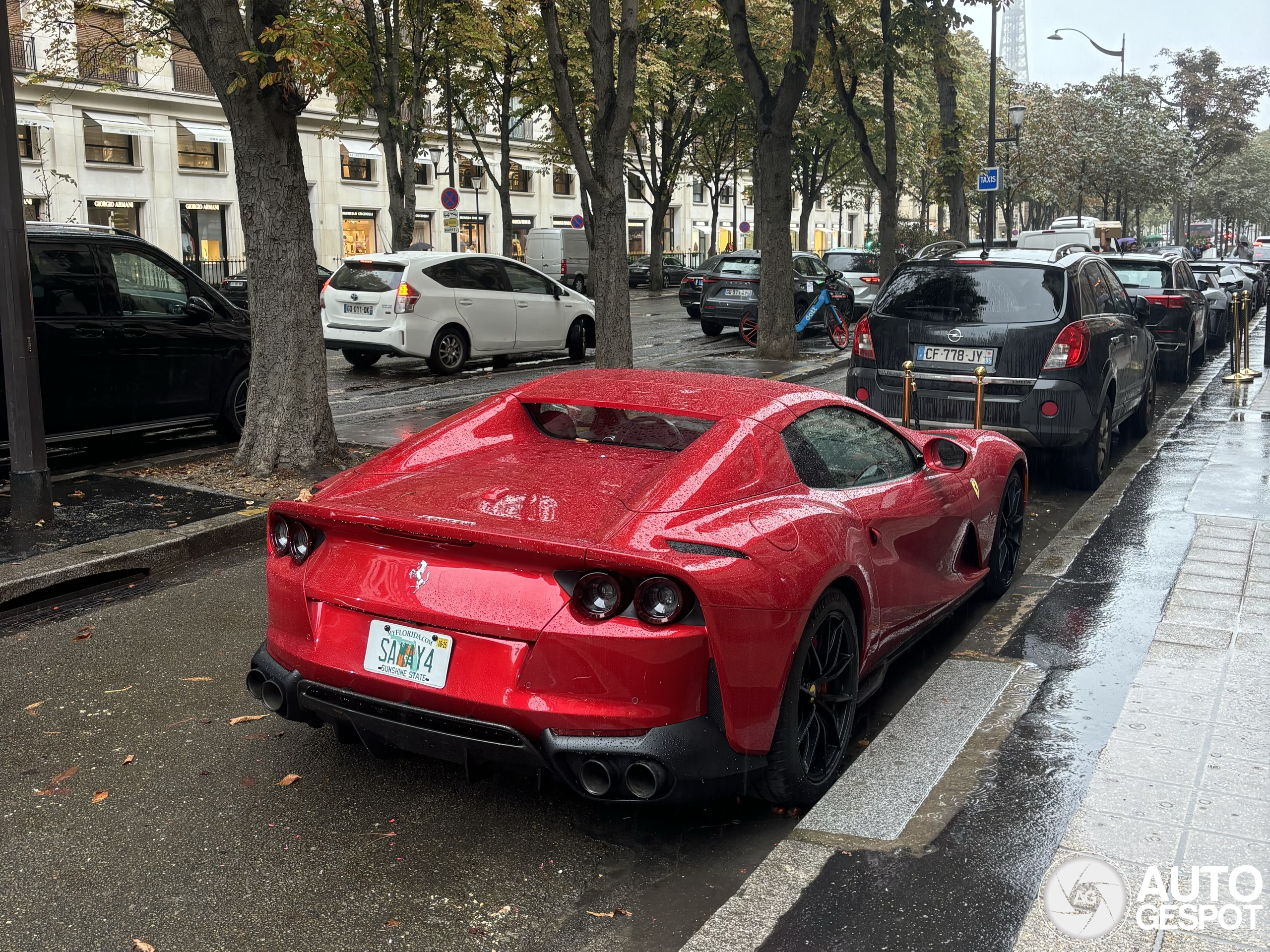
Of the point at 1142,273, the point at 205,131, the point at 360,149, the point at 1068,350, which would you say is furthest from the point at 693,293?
the point at 360,149

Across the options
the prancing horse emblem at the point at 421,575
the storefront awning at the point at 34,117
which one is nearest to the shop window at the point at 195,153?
the storefront awning at the point at 34,117

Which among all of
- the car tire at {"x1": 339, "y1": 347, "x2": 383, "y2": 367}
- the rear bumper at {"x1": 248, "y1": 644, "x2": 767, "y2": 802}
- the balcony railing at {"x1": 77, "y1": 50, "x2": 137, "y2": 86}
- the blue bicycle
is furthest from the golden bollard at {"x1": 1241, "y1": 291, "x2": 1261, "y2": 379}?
the balcony railing at {"x1": 77, "y1": 50, "x2": 137, "y2": 86}

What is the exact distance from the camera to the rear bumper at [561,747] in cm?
344

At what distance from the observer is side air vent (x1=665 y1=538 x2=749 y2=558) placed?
139 inches

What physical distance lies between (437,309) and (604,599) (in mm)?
13588

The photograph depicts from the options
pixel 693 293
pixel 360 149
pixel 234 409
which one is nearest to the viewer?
pixel 234 409

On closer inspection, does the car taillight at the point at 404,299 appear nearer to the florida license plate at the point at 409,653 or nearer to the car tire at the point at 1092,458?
the car tire at the point at 1092,458

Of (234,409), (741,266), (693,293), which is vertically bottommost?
(234,409)

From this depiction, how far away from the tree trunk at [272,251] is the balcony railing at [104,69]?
2261 cm

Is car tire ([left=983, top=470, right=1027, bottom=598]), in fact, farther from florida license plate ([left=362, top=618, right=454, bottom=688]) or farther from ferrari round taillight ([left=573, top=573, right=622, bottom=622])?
florida license plate ([left=362, top=618, right=454, bottom=688])

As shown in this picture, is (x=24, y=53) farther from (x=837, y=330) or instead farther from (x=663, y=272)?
(x=837, y=330)

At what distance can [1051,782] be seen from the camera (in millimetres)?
4105

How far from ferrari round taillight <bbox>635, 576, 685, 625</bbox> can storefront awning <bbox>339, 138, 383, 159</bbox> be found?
4650 cm

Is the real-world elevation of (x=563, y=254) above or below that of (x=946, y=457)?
above
